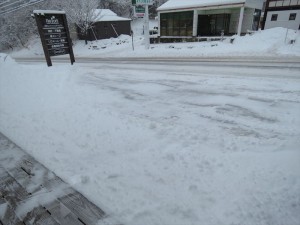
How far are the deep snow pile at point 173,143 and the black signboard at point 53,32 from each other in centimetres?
206

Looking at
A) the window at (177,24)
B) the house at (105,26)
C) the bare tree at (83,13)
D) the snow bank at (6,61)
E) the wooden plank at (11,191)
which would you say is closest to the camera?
the wooden plank at (11,191)

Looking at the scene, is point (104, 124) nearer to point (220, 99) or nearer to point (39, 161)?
point (39, 161)

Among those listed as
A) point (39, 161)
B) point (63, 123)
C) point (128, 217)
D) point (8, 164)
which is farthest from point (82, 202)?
point (63, 123)

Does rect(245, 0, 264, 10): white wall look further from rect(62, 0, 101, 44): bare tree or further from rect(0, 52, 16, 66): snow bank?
rect(62, 0, 101, 44): bare tree

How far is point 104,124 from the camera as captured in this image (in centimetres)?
502

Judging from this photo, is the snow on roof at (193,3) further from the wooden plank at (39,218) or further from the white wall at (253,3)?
the wooden plank at (39,218)

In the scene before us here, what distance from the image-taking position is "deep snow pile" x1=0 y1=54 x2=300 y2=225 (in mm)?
2668

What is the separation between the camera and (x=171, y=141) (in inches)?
161

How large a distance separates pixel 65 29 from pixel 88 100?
4813 mm

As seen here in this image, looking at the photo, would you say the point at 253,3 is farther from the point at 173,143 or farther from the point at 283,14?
the point at 173,143

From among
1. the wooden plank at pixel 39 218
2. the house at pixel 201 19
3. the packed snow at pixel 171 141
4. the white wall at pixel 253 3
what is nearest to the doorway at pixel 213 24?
the house at pixel 201 19

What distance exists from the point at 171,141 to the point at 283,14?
26.9 metres

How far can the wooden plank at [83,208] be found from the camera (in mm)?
2591

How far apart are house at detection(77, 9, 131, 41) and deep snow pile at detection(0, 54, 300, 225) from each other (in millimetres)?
27981
